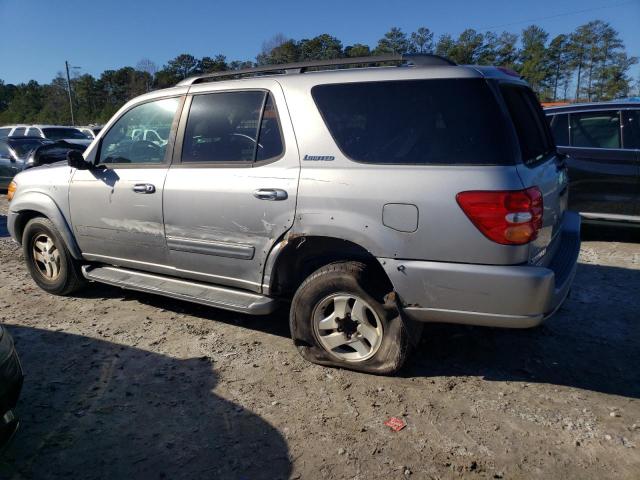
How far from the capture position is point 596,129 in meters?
6.57

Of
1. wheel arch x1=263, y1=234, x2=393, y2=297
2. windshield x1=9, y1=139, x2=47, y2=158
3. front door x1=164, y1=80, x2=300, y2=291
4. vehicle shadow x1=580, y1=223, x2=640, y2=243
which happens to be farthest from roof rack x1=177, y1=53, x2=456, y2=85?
windshield x1=9, y1=139, x2=47, y2=158

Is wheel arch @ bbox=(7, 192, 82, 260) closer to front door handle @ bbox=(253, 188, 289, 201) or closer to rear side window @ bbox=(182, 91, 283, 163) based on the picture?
rear side window @ bbox=(182, 91, 283, 163)

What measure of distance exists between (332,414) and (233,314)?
1.82m

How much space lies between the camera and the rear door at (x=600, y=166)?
6258 millimetres

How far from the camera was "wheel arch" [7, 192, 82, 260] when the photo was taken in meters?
4.63

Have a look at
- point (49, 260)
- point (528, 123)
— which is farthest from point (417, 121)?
point (49, 260)

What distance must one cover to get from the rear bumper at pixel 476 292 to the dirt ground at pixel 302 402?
0.58 m

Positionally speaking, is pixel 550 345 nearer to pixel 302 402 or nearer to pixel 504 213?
pixel 504 213

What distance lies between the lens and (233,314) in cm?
453

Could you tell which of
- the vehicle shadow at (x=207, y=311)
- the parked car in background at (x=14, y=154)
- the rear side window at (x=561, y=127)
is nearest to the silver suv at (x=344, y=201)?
the vehicle shadow at (x=207, y=311)

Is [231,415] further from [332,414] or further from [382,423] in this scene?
[382,423]

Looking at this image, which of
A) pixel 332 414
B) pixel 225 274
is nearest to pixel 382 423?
pixel 332 414

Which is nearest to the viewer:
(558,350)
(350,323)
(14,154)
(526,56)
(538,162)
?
(538,162)

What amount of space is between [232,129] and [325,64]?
0.84 meters
